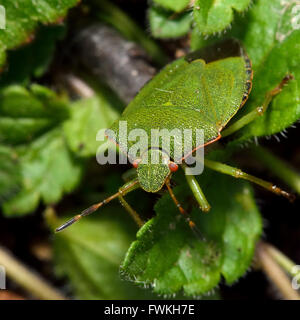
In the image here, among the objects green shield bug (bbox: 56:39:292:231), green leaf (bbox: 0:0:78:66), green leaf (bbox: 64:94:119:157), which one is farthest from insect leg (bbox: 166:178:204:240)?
green leaf (bbox: 0:0:78:66)

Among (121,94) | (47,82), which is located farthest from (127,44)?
(47,82)

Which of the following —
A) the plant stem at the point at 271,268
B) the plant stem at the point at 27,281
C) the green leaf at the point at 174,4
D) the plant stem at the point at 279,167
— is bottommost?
the plant stem at the point at 27,281

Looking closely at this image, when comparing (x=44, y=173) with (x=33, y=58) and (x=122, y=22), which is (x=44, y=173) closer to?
(x=33, y=58)

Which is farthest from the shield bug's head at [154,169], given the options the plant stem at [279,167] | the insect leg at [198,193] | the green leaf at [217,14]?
the plant stem at [279,167]

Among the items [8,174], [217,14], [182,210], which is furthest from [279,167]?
[8,174]

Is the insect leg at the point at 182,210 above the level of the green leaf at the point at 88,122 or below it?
above

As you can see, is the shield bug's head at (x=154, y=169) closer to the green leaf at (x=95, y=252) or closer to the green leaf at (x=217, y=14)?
the green leaf at (x=217, y=14)

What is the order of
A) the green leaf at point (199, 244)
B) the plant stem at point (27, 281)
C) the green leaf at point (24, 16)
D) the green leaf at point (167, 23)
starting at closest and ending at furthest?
1. the green leaf at point (199, 244)
2. the green leaf at point (24, 16)
3. the green leaf at point (167, 23)
4. the plant stem at point (27, 281)

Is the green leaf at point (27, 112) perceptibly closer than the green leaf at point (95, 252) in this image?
Yes
